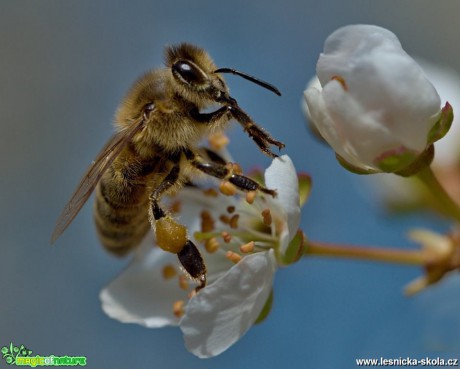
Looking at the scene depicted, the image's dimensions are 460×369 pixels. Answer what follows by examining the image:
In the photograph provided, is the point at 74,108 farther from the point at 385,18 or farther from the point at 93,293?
the point at 385,18

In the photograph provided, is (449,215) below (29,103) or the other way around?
the other way around

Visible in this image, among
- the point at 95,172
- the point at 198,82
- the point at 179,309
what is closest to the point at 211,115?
the point at 198,82

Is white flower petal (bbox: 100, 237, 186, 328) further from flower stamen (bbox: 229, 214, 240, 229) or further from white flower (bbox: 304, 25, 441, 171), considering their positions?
white flower (bbox: 304, 25, 441, 171)

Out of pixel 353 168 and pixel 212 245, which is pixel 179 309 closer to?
pixel 212 245

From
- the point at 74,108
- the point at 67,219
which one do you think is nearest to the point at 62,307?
the point at 74,108

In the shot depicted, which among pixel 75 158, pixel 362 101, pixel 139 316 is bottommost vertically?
pixel 75 158

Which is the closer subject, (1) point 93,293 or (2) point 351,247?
(2) point 351,247

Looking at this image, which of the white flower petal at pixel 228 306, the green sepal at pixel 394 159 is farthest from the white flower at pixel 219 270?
the green sepal at pixel 394 159
